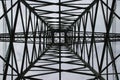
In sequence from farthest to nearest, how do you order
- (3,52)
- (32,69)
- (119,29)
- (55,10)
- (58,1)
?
1. (55,10)
2. (58,1)
3. (119,29)
4. (3,52)
5. (32,69)

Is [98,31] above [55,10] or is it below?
below

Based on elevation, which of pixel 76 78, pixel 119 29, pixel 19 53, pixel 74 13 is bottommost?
pixel 76 78

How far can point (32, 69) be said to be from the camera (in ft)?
54.5

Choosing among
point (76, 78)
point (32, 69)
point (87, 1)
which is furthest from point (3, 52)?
point (87, 1)

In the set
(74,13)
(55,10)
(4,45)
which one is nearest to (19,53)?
(4,45)

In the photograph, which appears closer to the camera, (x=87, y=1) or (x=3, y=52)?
(x=3, y=52)

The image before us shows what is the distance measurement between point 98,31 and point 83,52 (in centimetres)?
488

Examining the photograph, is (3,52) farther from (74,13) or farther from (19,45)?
(74,13)

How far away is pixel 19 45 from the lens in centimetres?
2359

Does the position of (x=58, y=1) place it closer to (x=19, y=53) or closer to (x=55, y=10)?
(x=55, y=10)

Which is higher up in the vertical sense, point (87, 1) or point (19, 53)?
point (87, 1)

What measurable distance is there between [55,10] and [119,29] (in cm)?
744

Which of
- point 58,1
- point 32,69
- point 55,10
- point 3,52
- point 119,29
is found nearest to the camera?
point 32,69

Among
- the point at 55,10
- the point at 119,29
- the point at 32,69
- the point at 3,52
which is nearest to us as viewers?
the point at 32,69
